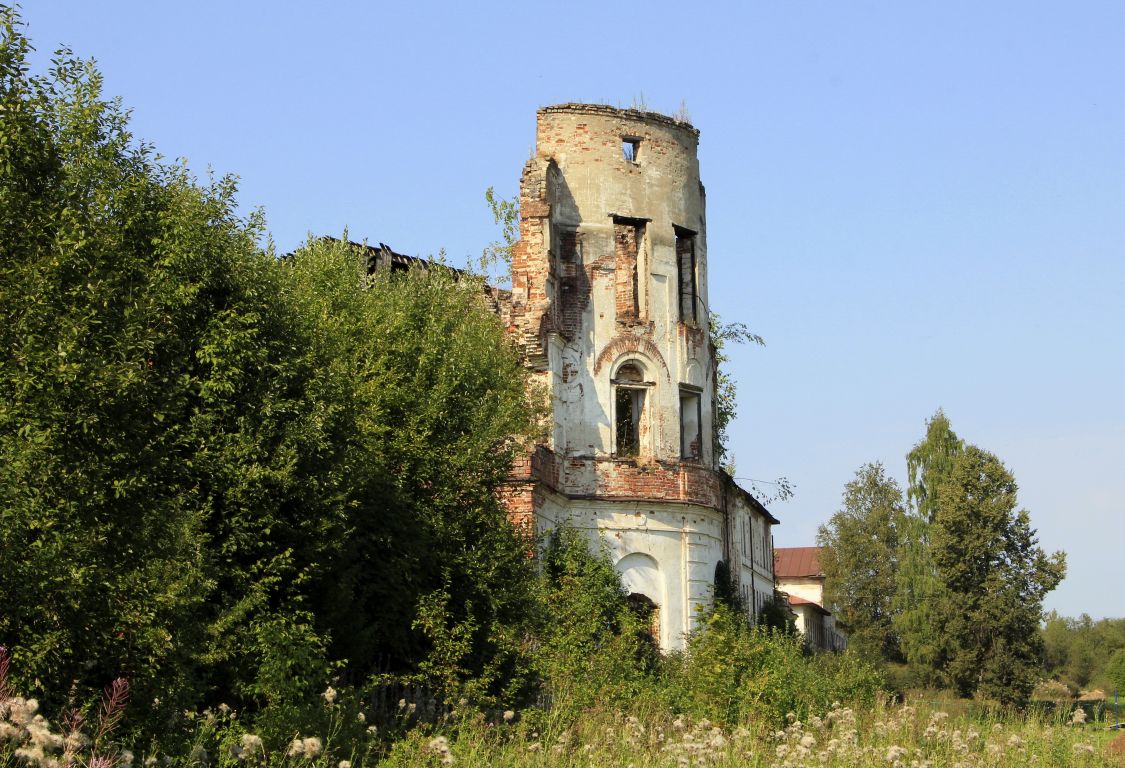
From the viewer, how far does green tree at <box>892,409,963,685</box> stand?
202 ft

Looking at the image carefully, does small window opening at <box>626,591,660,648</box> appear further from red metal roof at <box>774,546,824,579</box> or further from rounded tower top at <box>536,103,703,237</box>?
red metal roof at <box>774,546,824,579</box>

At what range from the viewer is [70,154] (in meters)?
15.9

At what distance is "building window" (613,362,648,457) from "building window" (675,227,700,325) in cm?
209

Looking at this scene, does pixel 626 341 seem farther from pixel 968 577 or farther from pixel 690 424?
pixel 968 577

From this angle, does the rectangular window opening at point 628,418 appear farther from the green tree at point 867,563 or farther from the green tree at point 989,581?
the green tree at point 867,563

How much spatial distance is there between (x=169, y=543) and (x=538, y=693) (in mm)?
9313

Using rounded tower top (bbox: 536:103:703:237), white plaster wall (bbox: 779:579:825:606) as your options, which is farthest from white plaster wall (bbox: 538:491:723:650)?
white plaster wall (bbox: 779:579:825:606)

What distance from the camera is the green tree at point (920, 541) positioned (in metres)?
61.5

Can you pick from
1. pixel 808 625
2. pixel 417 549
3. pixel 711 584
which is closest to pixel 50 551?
pixel 417 549

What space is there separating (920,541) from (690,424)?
36627 millimetres

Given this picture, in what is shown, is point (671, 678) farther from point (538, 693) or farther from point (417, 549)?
point (417, 549)

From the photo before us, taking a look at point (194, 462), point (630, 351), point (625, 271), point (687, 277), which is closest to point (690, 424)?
point (630, 351)

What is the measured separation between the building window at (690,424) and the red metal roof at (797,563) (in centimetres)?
6044

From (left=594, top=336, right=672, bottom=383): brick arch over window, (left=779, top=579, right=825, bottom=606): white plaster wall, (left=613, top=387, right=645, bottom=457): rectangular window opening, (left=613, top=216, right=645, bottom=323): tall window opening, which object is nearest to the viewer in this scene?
(left=594, top=336, right=672, bottom=383): brick arch over window
